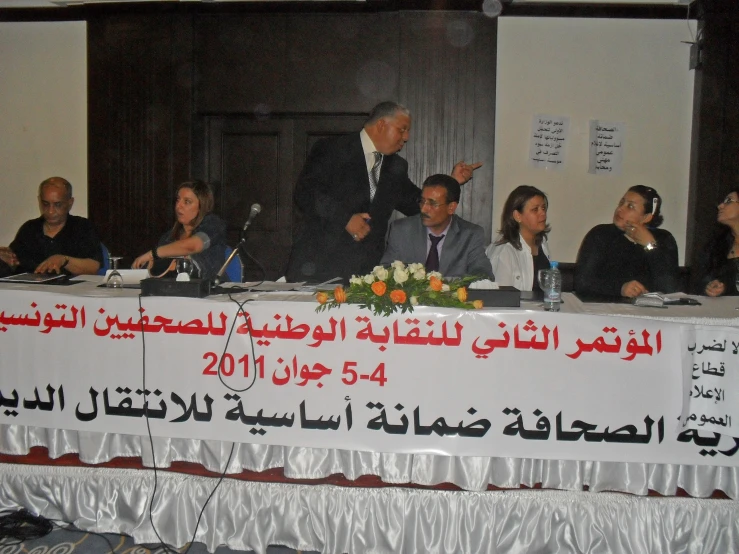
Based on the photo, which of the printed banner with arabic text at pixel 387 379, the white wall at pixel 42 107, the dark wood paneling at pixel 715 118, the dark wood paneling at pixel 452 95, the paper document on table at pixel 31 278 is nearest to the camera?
the printed banner with arabic text at pixel 387 379

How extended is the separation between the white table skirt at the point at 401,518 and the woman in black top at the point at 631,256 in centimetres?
129

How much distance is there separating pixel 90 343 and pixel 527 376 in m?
1.67

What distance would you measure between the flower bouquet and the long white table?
0.16ft

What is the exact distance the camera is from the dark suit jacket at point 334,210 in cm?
372

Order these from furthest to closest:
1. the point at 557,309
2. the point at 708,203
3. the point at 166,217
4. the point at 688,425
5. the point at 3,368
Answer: the point at 166,217, the point at 708,203, the point at 3,368, the point at 557,309, the point at 688,425

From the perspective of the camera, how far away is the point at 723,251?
11.5 ft

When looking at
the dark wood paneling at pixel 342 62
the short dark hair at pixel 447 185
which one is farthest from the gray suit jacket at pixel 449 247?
the dark wood paneling at pixel 342 62

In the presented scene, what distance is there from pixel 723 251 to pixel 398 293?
220cm

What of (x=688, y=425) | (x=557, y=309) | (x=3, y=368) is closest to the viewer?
(x=688, y=425)

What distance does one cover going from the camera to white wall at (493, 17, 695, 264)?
4.89m

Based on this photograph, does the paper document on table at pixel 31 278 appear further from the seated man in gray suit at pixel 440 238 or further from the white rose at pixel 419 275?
the white rose at pixel 419 275

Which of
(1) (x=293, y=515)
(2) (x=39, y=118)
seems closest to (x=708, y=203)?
(1) (x=293, y=515)

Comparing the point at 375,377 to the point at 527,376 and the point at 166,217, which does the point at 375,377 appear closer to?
the point at 527,376

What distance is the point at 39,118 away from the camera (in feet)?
17.5
